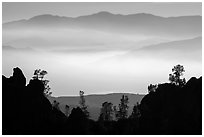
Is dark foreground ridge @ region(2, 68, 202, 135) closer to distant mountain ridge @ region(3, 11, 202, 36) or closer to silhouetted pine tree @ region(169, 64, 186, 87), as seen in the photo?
silhouetted pine tree @ region(169, 64, 186, 87)

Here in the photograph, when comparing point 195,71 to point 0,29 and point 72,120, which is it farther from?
point 0,29

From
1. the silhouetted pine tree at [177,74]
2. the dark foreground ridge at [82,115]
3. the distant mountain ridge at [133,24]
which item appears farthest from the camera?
the distant mountain ridge at [133,24]

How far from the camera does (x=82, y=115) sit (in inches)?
2357

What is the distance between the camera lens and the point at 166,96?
199 ft

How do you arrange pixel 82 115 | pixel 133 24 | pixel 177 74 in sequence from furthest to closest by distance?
pixel 133 24 → pixel 177 74 → pixel 82 115

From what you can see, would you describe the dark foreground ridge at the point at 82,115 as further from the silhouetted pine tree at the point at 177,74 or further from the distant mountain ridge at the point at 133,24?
the distant mountain ridge at the point at 133,24

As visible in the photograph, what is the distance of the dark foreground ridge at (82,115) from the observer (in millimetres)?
56781

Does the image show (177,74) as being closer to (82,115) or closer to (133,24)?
(82,115)

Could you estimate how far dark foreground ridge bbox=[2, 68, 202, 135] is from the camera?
186ft

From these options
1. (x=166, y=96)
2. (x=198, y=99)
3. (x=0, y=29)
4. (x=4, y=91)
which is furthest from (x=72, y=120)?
(x=0, y=29)

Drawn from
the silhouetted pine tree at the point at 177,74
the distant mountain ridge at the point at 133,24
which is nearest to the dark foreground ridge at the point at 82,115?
the silhouetted pine tree at the point at 177,74

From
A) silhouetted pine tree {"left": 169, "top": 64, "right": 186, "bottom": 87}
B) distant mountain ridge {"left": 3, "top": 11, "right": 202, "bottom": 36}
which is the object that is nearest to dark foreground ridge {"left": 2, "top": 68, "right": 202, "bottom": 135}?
silhouetted pine tree {"left": 169, "top": 64, "right": 186, "bottom": 87}

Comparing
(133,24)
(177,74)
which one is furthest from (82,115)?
(133,24)

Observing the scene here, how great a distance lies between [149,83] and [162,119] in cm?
2403
